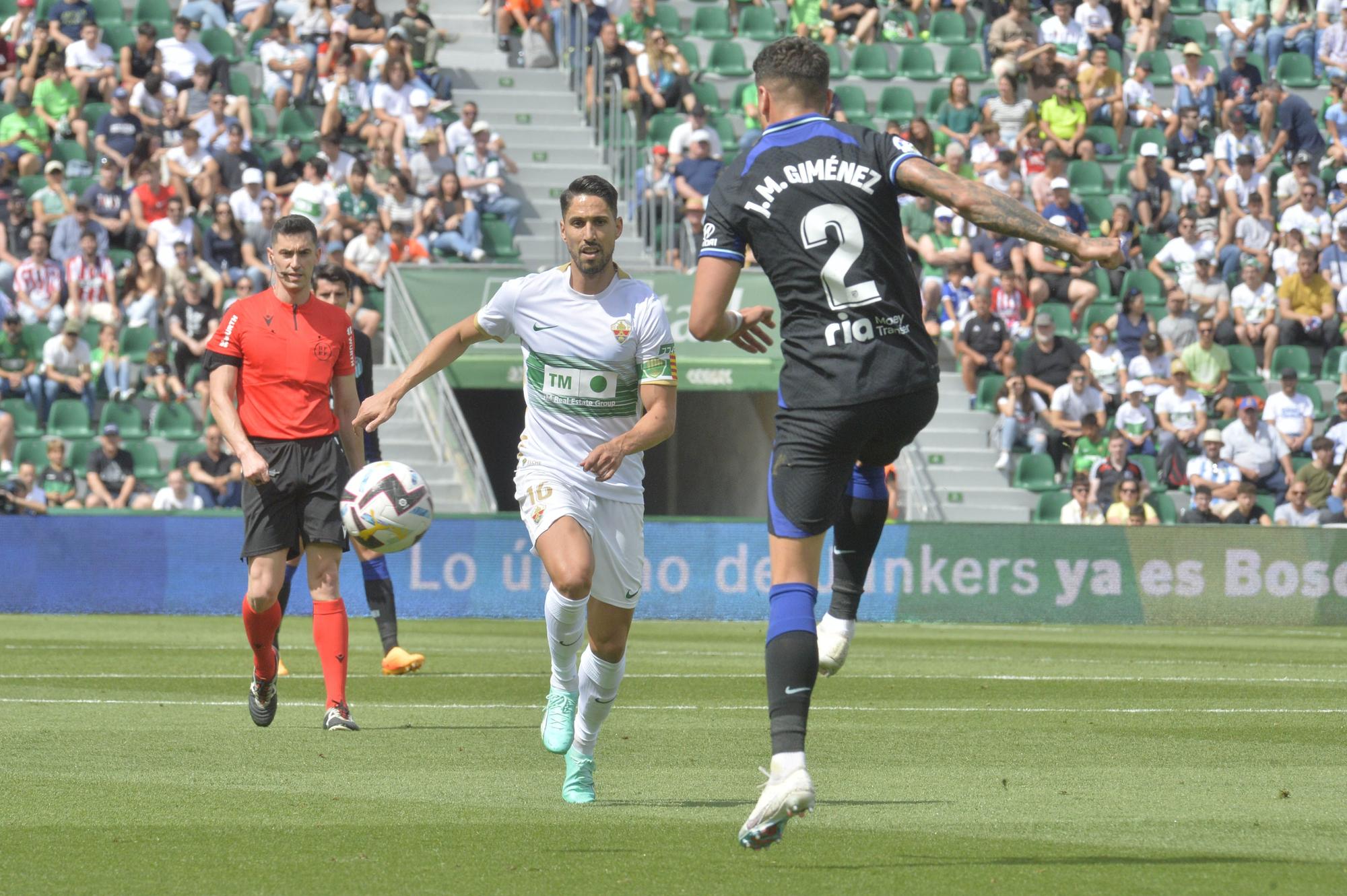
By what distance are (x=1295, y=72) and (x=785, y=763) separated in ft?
81.4

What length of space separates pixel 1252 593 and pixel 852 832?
14.1m

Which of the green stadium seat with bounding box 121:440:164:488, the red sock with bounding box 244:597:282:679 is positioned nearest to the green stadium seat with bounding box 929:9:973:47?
the green stadium seat with bounding box 121:440:164:488

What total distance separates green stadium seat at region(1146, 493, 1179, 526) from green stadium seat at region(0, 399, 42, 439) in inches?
493

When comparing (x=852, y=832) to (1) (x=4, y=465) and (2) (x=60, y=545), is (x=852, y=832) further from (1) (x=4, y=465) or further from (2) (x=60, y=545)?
(1) (x=4, y=465)

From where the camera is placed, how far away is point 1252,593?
1967cm

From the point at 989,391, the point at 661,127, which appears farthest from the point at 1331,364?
the point at 661,127

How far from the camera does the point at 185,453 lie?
71.8ft

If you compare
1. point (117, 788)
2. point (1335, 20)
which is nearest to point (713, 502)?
point (1335, 20)

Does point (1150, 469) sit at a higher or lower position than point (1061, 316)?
lower

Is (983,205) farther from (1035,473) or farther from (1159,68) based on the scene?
(1159,68)

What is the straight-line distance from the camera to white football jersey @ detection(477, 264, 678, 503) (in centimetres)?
753

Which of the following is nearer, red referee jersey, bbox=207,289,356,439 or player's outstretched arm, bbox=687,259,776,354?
player's outstretched arm, bbox=687,259,776,354

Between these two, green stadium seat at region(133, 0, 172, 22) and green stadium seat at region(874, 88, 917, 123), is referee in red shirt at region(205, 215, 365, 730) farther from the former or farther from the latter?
green stadium seat at region(874, 88, 917, 123)

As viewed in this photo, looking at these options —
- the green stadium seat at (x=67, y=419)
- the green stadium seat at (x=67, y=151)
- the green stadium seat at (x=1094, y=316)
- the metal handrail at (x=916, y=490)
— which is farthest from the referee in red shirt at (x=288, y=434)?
the green stadium seat at (x=1094, y=316)
